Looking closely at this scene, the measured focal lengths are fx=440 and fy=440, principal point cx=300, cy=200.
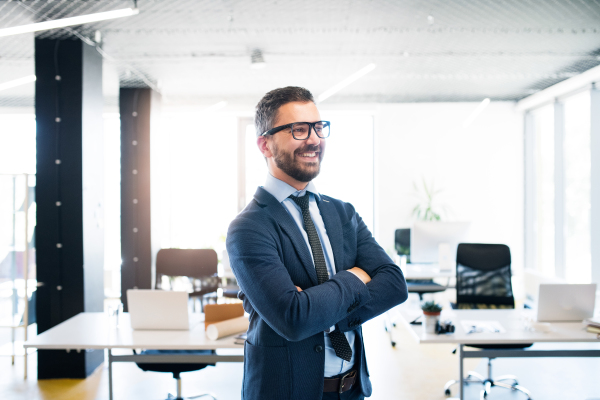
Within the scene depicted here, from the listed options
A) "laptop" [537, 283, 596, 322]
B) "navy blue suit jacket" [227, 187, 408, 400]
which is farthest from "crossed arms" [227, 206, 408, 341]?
"laptop" [537, 283, 596, 322]

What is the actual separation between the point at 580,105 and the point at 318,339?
6520 mm

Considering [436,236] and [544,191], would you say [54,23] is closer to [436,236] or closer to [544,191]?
[436,236]

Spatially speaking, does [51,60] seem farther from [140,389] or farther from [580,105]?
[580,105]

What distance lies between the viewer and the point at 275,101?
1.24 metres

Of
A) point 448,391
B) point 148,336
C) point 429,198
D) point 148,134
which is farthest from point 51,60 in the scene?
point 429,198

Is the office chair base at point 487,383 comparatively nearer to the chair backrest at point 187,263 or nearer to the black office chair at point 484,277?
the black office chair at point 484,277

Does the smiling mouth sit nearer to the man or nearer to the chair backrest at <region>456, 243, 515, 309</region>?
the man

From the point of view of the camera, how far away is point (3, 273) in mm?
4418

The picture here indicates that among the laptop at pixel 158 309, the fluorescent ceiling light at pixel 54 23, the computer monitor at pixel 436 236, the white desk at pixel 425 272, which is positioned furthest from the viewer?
the computer monitor at pixel 436 236

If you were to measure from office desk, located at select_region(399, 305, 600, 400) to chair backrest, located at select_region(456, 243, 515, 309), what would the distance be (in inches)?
33.6

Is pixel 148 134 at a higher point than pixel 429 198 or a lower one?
higher

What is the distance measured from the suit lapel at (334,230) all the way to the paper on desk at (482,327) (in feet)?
5.50

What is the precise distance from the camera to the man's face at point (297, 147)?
1.22 meters

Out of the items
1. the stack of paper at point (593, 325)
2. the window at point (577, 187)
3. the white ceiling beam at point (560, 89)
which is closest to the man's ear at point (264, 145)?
the stack of paper at point (593, 325)
